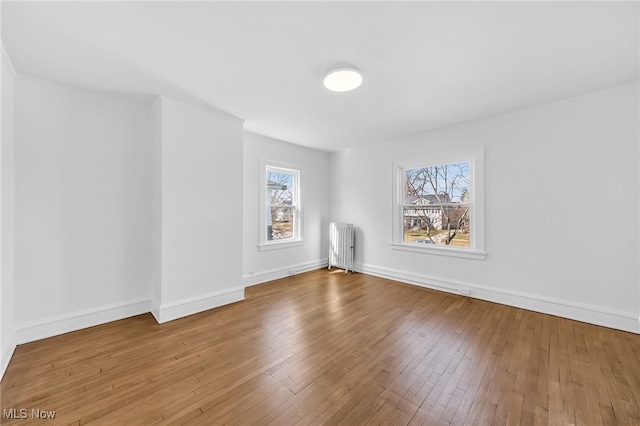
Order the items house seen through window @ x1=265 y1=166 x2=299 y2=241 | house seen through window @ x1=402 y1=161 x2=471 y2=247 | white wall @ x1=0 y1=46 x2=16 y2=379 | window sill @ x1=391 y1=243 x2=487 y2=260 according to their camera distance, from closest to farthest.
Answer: white wall @ x1=0 y1=46 x2=16 y2=379 → window sill @ x1=391 y1=243 x2=487 y2=260 → house seen through window @ x1=402 y1=161 x2=471 y2=247 → house seen through window @ x1=265 y1=166 x2=299 y2=241

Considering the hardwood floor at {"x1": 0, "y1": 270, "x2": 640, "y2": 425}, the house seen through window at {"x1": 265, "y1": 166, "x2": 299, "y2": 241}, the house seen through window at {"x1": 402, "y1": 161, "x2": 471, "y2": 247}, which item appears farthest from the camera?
the house seen through window at {"x1": 265, "y1": 166, "x2": 299, "y2": 241}

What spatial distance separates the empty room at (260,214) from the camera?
5.24 ft

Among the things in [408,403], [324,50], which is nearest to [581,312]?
[408,403]

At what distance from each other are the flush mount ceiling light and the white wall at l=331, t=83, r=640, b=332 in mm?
2208

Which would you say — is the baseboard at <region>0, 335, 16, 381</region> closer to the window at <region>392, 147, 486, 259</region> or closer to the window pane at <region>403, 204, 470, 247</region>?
the window at <region>392, 147, 486, 259</region>

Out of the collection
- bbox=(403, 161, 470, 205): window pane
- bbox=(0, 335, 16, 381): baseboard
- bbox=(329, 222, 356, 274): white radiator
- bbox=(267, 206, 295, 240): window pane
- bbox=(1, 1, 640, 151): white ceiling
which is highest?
bbox=(1, 1, 640, 151): white ceiling

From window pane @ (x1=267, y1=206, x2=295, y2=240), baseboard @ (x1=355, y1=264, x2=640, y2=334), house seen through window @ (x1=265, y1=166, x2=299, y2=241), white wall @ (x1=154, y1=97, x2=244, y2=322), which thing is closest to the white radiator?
house seen through window @ (x1=265, y1=166, x2=299, y2=241)

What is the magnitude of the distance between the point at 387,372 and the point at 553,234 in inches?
106

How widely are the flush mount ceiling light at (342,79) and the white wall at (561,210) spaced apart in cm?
221

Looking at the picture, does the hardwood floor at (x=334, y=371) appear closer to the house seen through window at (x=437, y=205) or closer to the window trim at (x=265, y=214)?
the house seen through window at (x=437, y=205)

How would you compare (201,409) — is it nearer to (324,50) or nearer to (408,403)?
(408,403)

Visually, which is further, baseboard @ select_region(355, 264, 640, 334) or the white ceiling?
baseboard @ select_region(355, 264, 640, 334)

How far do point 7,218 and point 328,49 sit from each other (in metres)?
2.97

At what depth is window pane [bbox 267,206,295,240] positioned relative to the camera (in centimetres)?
450
